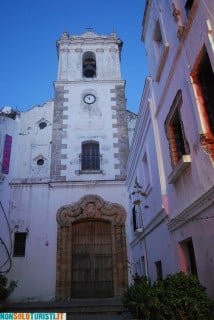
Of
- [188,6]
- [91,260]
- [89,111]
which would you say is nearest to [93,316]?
[91,260]

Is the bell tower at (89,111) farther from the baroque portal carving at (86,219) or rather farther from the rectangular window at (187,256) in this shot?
the rectangular window at (187,256)

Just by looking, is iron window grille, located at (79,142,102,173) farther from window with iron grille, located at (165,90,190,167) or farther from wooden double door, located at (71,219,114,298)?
window with iron grille, located at (165,90,190,167)

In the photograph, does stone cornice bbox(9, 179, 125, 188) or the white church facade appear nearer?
the white church facade

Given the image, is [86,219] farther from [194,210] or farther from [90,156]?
[194,210]

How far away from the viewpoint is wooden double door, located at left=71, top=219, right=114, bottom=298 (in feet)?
37.2

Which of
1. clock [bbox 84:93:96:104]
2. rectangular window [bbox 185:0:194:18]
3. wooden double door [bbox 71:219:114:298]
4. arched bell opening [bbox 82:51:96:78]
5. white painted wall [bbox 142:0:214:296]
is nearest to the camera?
white painted wall [bbox 142:0:214:296]

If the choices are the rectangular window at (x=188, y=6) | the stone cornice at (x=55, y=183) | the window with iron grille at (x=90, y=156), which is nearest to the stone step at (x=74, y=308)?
the stone cornice at (x=55, y=183)

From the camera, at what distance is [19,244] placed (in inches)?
465

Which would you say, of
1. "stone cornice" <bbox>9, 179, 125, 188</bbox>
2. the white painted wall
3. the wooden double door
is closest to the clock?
"stone cornice" <bbox>9, 179, 125, 188</bbox>

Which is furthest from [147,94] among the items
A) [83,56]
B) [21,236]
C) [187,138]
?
[83,56]

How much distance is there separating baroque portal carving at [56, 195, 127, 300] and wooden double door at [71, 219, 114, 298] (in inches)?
9.5

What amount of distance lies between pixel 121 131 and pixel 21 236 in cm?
662

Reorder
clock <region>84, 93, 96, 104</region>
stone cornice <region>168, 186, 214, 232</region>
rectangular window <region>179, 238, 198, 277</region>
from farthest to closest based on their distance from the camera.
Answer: clock <region>84, 93, 96, 104</region>
rectangular window <region>179, 238, 198, 277</region>
stone cornice <region>168, 186, 214, 232</region>

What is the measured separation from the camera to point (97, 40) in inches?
666
